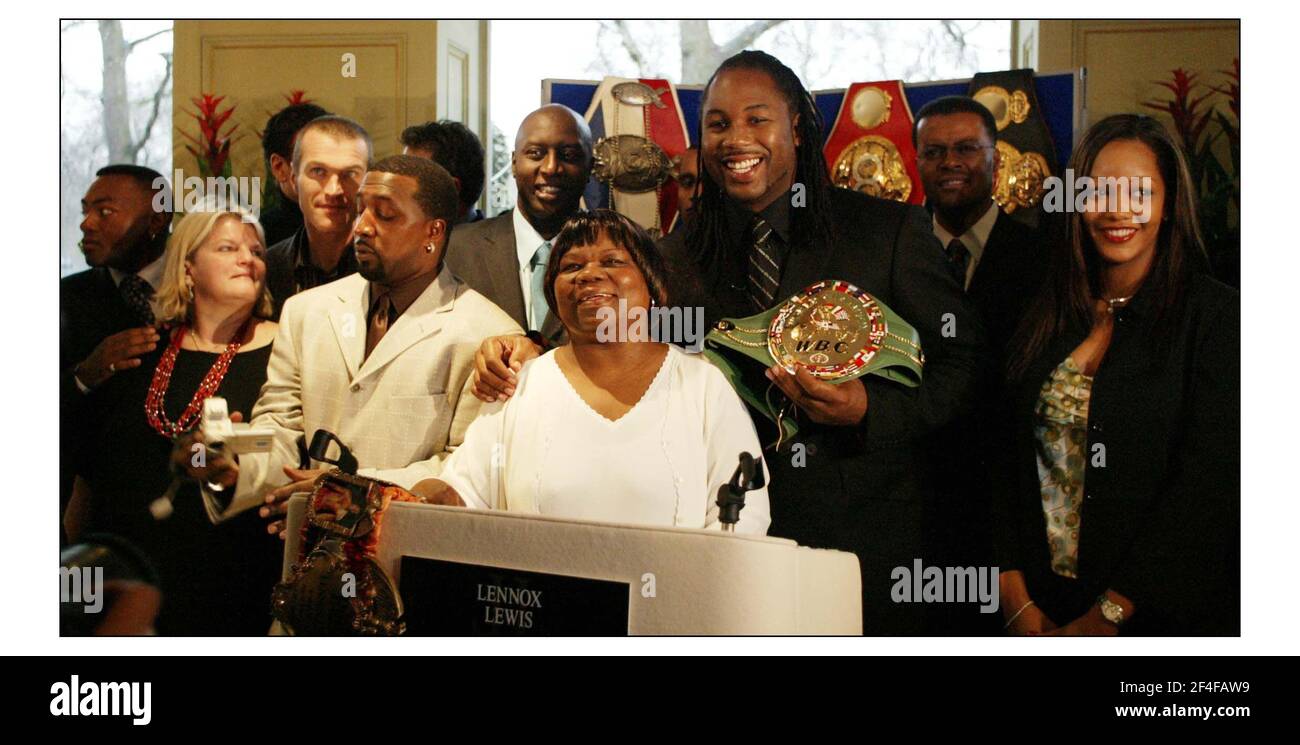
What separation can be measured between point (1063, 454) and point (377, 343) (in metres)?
2.17

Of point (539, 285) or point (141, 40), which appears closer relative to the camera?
point (539, 285)

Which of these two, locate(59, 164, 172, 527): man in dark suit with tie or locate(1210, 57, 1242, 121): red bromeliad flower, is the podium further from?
locate(1210, 57, 1242, 121): red bromeliad flower

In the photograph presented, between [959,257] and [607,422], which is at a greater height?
[959,257]

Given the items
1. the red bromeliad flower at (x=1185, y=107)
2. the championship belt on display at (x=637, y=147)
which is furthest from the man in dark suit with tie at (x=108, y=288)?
the red bromeliad flower at (x=1185, y=107)

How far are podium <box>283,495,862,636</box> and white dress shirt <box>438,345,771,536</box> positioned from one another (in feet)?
0.93

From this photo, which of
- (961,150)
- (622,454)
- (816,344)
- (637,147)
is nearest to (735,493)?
(622,454)

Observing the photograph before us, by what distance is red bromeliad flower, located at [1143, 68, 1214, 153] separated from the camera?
456cm

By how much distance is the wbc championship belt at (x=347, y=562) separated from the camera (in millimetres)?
4164

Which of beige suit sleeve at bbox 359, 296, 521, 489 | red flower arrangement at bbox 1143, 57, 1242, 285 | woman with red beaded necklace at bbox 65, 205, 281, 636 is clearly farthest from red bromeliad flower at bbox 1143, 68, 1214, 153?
woman with red beaded necklace at bbox 65, 205, 281, 636

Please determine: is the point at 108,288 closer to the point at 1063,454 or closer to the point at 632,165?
the point at 632,165

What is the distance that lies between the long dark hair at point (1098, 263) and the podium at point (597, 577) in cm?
97

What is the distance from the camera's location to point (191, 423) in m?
4.55

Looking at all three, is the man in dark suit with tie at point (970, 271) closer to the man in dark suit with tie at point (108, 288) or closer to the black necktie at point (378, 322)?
the black necktie at point (378, 322)

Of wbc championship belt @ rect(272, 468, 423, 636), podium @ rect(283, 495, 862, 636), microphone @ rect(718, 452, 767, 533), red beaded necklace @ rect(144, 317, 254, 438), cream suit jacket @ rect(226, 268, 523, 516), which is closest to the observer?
podium @ rect(283, 495, 862, 636)
